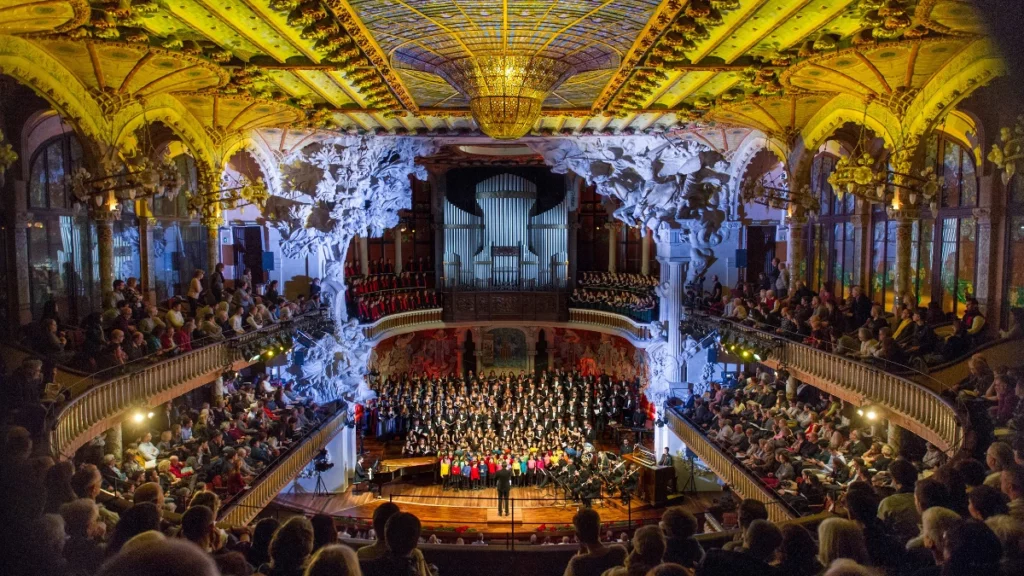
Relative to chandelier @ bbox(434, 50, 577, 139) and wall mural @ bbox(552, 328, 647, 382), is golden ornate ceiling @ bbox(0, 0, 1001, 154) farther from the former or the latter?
wall mural @ bbox(552, 328, 647, 382)

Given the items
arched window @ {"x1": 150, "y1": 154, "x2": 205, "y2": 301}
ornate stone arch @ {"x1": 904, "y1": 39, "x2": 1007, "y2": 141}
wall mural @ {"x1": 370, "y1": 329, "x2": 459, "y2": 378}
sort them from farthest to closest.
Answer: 1. wall mural @ {"x1": 370, "y1": 329, "x2": 459, "y2": 378}
2. arched window @ {"x1": 150, "y1": 154, "x2": 205, "y2": 301}
3. ornate stone arch @ {"x1": 904, "y1": 39, "x2": 1007, "y2": 141}

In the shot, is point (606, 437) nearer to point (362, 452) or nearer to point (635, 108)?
point (362, 452)

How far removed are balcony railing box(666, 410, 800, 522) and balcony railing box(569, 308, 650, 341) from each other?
272 cm

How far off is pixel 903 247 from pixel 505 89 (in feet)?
25.1

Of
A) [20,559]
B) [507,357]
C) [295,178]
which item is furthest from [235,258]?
[20,559]

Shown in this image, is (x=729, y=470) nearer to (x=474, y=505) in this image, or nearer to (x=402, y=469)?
(x=474, y=505)

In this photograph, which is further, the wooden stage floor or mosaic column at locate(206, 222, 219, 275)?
mosaic column at locate(206, 222, 219, 275)

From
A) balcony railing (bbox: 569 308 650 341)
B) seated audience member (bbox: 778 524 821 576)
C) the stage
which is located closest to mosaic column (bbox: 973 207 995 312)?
the stage

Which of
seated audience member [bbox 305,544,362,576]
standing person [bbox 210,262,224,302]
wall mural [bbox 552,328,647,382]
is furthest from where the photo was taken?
wall mural [bbox 552,328,647,382]

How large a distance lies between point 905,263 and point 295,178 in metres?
13.0

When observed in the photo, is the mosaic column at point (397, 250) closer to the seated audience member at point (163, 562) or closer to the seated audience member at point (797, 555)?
the seated audience member at point (797, 555)

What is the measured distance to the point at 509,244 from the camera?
25938mm

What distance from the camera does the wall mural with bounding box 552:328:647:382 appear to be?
24812mm

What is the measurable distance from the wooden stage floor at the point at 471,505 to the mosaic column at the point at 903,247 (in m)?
6.83
